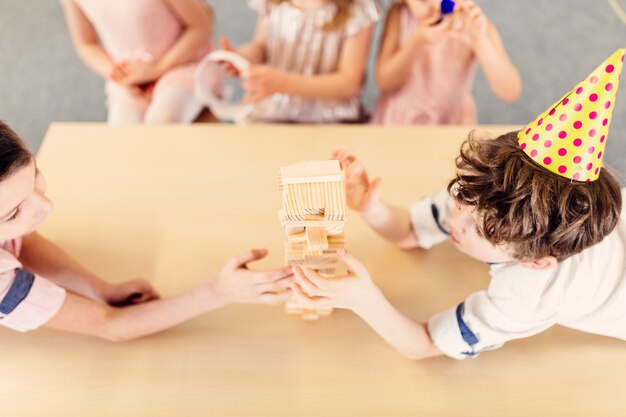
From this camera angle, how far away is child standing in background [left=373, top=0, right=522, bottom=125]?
114cm

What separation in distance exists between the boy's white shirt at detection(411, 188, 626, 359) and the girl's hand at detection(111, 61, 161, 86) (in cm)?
88

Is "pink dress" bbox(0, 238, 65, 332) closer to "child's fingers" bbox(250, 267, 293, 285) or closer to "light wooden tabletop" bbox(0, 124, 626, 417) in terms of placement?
"light wooden tabletop" bbox(0, 124, 626, 417)

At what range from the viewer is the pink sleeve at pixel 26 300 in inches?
27.3

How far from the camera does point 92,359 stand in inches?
29.8

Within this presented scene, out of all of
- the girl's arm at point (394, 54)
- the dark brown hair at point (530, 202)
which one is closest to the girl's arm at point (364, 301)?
the dark brown hair at point (530, 202)

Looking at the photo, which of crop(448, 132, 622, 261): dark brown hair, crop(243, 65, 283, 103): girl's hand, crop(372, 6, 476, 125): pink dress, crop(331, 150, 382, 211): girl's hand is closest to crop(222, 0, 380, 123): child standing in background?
crop(243, 65, 283, 103): girl's hand

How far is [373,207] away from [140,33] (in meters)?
0.78

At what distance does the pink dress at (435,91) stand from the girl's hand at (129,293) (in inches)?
27.8

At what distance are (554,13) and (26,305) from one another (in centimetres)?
174

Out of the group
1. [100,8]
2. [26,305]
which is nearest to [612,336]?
[26,305]

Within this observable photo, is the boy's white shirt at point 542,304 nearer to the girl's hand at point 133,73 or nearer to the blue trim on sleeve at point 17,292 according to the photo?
the blue trim on sleeve at point 17,292

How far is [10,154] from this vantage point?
0.63 m

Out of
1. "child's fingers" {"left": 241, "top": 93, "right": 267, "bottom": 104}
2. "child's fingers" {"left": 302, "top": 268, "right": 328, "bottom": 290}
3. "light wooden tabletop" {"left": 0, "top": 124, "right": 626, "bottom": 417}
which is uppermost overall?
"child's fingers" {"left": 241, "top": 93, "right": 267, "bottom": 104}

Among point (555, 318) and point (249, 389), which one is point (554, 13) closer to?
point (555, 318)
